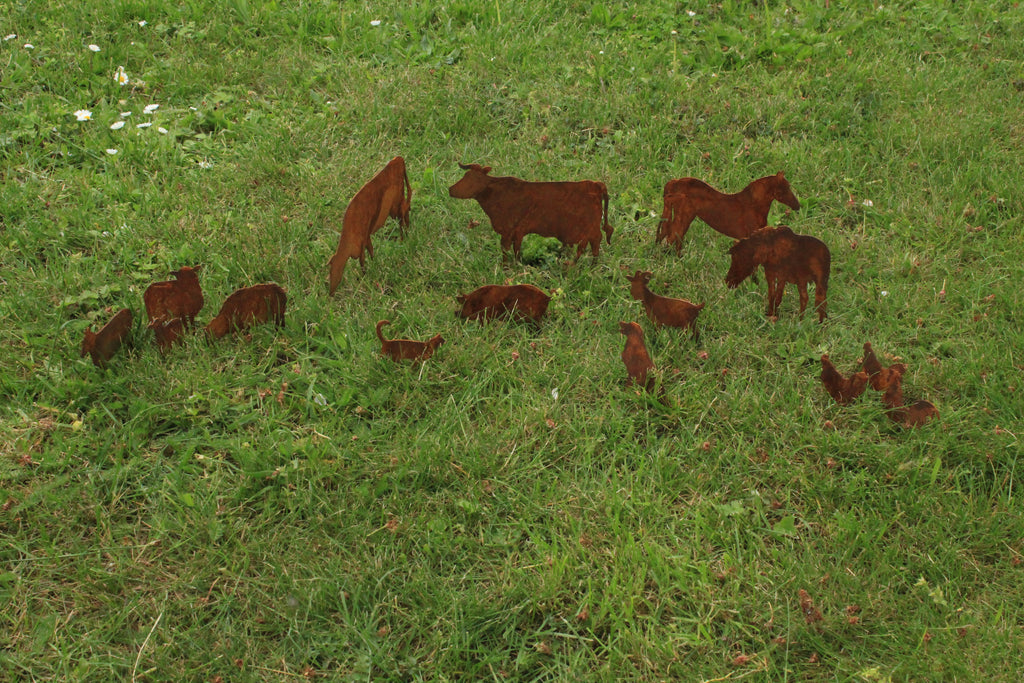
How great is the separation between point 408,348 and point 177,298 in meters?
0.88

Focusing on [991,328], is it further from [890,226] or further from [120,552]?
[120,552]

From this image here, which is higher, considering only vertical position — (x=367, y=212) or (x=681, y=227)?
(x=367, y=212)

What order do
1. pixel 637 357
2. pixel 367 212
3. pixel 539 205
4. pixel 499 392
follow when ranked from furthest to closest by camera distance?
pixel 539 205, pixel 367 212, pixel 499 392, pixel 637 357

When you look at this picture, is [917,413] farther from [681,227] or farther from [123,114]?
[123,114]

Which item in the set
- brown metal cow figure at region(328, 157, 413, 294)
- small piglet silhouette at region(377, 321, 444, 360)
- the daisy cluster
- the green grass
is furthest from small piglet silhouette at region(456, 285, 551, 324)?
the daisy cluster

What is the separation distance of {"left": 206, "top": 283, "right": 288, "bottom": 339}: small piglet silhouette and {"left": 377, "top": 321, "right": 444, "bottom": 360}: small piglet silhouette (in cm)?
44

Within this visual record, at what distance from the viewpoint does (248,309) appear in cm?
333

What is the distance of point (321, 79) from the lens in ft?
16.6

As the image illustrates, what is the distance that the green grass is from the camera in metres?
2.53

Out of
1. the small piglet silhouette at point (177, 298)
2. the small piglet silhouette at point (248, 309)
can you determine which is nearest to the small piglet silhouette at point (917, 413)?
the small piglet silhouette at point (248, 309)

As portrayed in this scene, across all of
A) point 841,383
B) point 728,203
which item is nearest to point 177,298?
point 728,203

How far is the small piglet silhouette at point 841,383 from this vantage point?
3043 millimetres

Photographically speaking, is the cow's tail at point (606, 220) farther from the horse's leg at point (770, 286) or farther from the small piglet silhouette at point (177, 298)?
the small piglet silhouette at point (177, 298)

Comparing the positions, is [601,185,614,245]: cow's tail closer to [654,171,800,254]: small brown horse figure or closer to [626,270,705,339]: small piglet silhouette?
[654,171,800,254]: small brown horse figure
